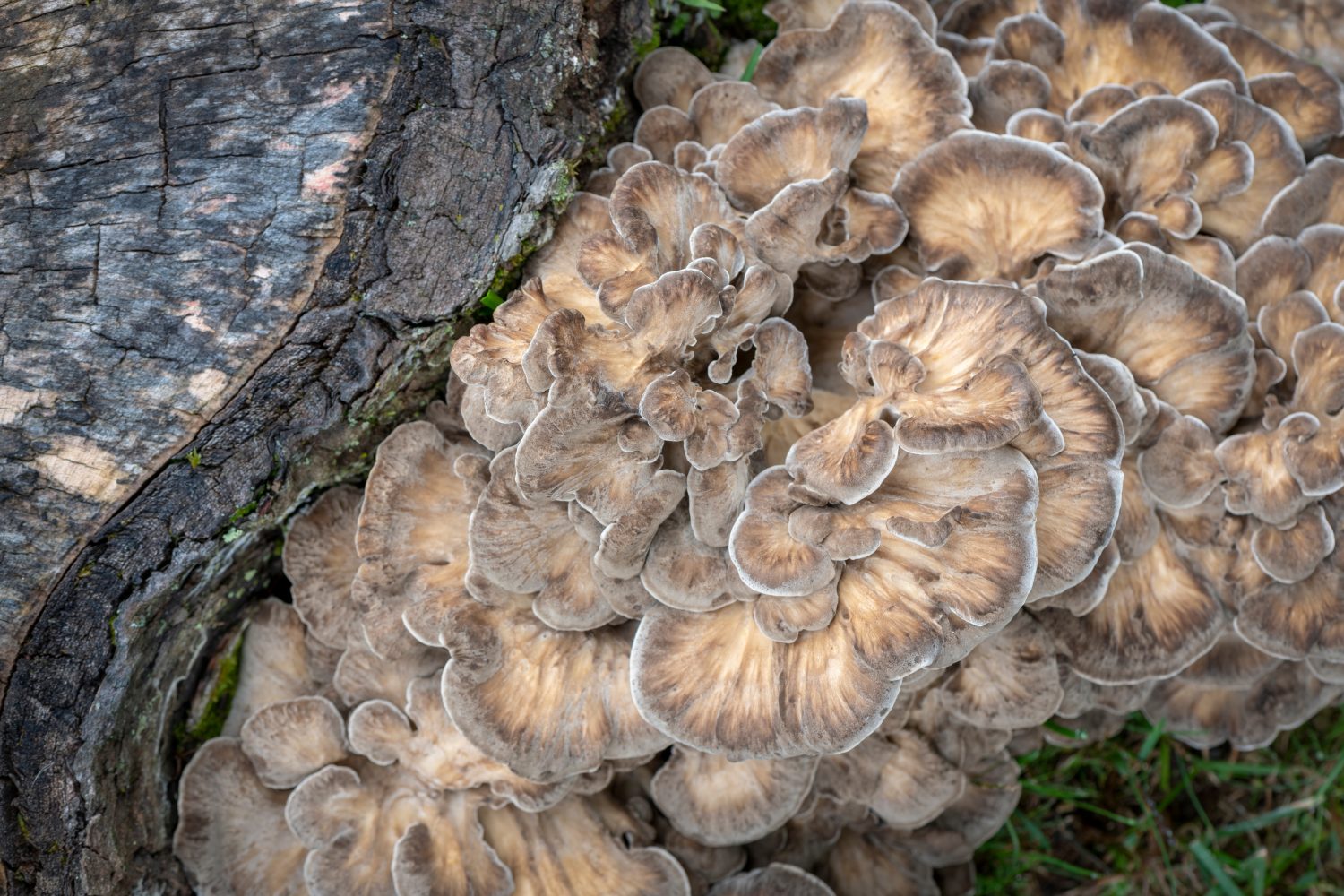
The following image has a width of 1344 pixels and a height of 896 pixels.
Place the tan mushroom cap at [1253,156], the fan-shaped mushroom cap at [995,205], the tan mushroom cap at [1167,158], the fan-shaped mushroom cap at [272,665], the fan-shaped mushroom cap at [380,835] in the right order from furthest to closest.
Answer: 1. the fan-shaped mushroom cap at [272,665]
2. the tan mushroom cap at [1253,156]
3. the tan mushroom cap at [1167,158]
4. the fan-shaped mushroom cap at [380,835]
5. the fan-shaped mushroom cap at [995,205]

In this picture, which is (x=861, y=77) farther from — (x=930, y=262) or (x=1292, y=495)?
(x=1292, y=495)

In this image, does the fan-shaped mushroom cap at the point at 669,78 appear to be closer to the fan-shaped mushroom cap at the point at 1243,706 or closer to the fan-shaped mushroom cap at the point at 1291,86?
the fan-shaped mushroom cap at the point at 1291,86

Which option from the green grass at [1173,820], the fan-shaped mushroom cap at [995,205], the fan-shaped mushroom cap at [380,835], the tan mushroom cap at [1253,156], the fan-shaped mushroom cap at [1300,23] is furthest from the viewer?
the green grass at [1173,820]

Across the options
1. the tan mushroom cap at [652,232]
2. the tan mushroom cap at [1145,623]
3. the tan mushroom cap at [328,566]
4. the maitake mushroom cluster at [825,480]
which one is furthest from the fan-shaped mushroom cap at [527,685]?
the tan mushroom cap at [1145,623]

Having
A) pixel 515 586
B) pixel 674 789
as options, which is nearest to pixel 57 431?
pixel 515 586

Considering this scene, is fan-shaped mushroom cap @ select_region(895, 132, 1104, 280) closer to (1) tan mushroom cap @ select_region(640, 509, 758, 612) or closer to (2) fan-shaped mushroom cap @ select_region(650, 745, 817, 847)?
(1) tan mushroom cap @ select_region(640, 509, 758, 612)

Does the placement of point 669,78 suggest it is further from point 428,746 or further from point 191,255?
point 428,746
